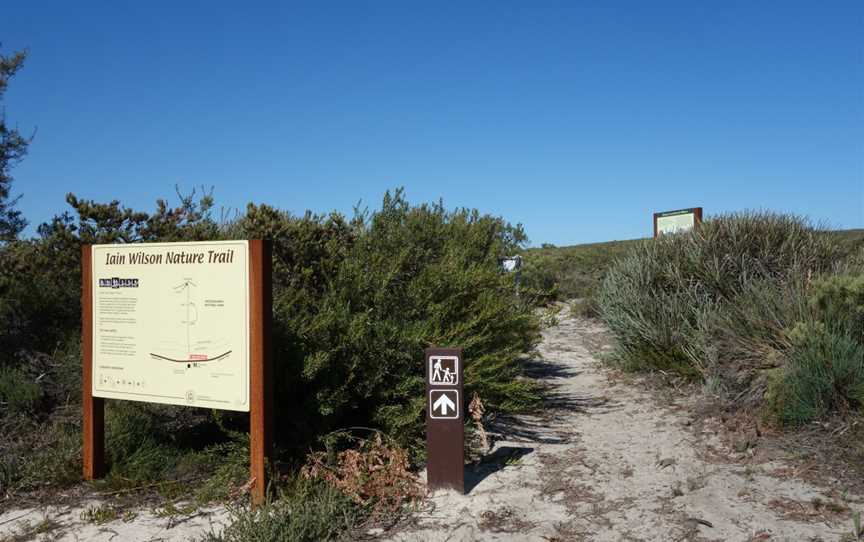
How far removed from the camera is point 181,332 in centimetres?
506

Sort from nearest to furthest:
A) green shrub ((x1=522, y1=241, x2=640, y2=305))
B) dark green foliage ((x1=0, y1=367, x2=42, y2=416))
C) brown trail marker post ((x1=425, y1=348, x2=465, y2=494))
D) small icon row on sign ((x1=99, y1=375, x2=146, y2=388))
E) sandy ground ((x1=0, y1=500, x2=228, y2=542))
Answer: sandy ground ((x1=0, y1=500, x2=228, y2=542))
brown trail marker post ((x1=425, y1=348, x2=465, y2=494))
small icon row on sign ((x1=99, y1=375, x2=146, y2=388))
dark green foliage ((x1=0, y1=367, x2=42, y2=416))
green shrub ((x1=522, y1=241, x2=640, y2=305))

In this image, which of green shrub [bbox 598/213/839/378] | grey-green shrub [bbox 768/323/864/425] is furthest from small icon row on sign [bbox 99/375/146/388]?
green shrub [bbox 598/213/839/378]

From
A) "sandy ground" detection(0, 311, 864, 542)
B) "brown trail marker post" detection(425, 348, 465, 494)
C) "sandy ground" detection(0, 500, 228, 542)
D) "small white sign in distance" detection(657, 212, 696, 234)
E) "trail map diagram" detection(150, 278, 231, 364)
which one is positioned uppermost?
"small white sign in distance" detection(657, 212, 696, 234)

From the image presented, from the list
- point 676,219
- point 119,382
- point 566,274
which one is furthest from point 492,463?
point 566,274

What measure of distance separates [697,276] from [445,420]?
4.84 meters

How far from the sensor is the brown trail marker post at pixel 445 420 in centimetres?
469

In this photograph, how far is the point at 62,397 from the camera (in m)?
6.61

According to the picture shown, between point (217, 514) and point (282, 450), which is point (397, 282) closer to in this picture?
point (282, 450)

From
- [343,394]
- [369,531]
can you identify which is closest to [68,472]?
[343,394]

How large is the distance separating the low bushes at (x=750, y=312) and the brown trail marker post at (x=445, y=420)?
107 inches

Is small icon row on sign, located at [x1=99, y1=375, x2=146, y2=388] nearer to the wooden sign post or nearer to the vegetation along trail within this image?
the wooden sign post

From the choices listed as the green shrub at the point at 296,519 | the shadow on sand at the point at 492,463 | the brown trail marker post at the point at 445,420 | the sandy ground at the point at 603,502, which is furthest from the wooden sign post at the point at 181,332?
the shadow on sand at the point at 492,463

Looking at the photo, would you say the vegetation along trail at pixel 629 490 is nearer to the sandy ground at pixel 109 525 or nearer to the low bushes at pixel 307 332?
the low bushes at pixel 307 332

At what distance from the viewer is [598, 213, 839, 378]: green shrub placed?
25.3 ft
